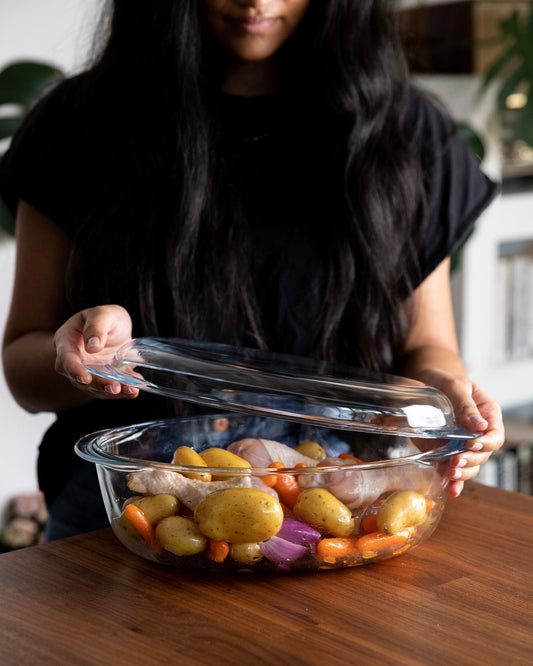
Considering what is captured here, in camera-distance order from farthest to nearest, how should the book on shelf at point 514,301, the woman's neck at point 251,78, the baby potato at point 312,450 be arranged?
1. the book on shelf at point 514,301
2. the woman's neck at point 251,78
3. the baby potato at point 312,450

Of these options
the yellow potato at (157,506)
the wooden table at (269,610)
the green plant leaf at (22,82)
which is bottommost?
the wooden table at (269,610)

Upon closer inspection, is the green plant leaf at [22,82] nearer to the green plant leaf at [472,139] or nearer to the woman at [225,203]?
the woman at [225,203]

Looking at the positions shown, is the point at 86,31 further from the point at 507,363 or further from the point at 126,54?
the point at 507,363

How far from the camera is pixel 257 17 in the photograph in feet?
3.26

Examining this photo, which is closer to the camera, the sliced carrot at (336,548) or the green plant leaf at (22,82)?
the sliced carrot at (336,548)

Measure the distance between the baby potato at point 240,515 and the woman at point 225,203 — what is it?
0.46 meters

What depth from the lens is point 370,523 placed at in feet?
2.14

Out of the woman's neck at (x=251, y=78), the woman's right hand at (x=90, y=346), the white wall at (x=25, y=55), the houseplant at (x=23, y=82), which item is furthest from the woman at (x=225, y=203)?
the white wall at (x=25, y=55)

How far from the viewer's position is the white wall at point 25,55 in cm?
189

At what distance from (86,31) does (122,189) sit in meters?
0.93

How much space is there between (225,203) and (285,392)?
0.50 meters

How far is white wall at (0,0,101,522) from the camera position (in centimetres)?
189

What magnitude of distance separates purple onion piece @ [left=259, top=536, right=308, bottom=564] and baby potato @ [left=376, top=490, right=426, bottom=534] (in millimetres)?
63

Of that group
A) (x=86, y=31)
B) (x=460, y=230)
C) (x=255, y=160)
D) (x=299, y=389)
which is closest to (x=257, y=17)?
(x=255, y=160)
